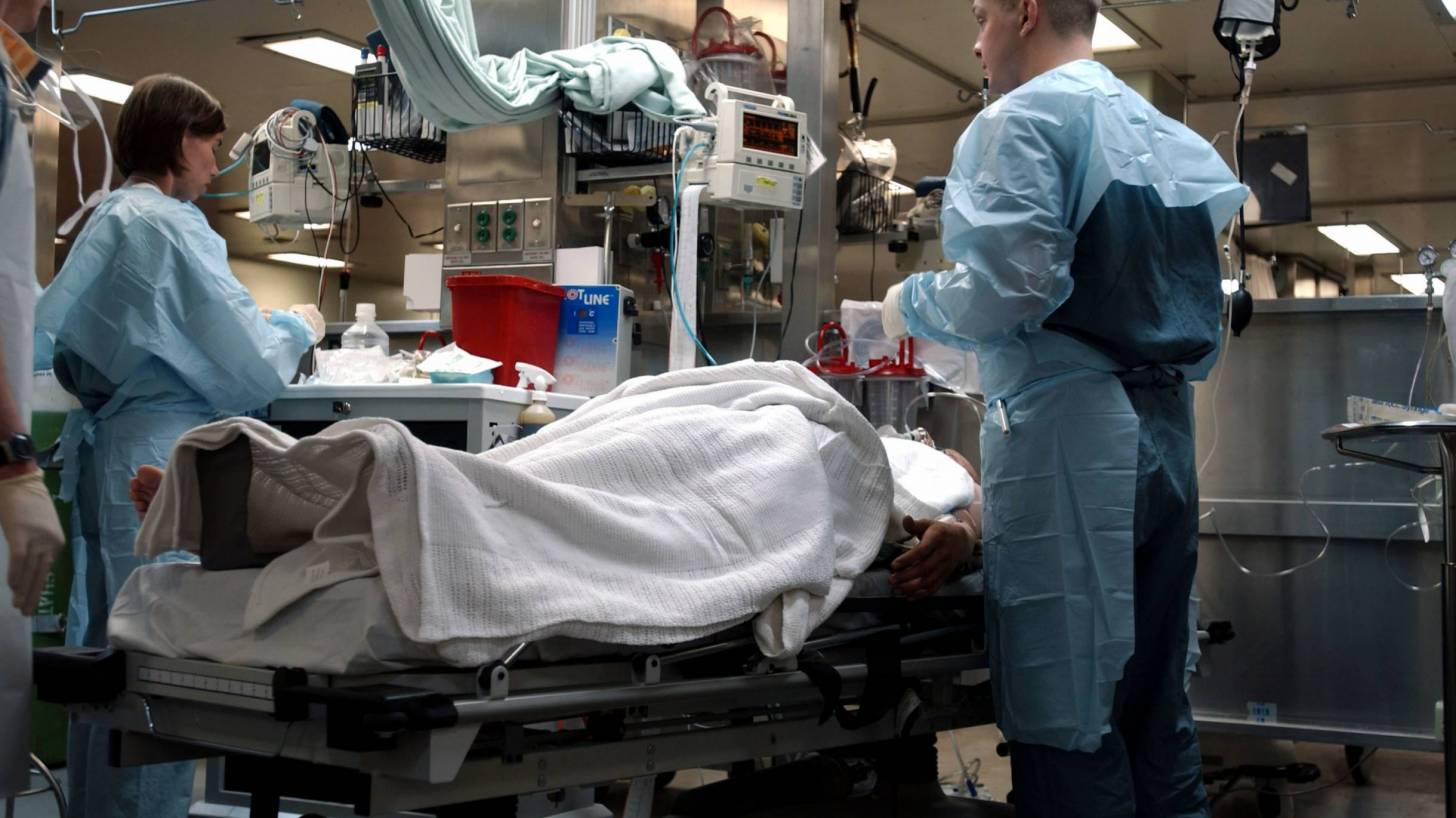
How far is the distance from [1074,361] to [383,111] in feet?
9.60

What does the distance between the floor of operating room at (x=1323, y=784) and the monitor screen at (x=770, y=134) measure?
5.99 feet

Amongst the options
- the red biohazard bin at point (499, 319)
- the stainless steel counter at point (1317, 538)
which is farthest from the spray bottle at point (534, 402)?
the stainless steel counter at point (1317, 538)

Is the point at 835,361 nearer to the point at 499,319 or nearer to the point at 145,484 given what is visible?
the point at 499,319

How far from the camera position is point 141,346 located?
3166 mm

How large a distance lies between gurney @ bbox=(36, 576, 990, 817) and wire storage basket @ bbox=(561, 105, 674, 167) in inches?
94.0

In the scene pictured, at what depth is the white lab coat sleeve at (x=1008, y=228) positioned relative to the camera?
2.39 m

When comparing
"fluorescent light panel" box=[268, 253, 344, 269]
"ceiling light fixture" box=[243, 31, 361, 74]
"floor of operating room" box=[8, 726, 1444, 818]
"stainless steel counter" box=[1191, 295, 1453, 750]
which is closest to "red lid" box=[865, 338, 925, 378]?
"stainless steel counter" box=[1191, 295, 1453, 750]

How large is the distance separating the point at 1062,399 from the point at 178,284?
6.44ft

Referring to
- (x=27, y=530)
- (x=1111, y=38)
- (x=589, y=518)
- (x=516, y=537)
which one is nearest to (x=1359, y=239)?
(x=1111, y=38)

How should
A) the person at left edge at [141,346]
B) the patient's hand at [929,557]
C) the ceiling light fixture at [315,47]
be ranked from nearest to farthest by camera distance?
1. the patient's hand at [929,557]
2. the person at left edge at [141,346]
3. the ceiling light fixture at [315,47]

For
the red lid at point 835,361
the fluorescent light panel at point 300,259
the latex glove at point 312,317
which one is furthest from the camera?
the fluorescent light panel at point 300,259

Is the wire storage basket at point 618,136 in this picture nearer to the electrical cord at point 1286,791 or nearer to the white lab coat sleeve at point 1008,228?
the white lab coat sleeve at point 1008,228

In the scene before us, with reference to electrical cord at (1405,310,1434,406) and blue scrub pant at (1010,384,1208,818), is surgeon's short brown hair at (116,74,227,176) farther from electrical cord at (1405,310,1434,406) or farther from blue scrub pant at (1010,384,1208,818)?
electrical cord at (1405,310,1434,406)

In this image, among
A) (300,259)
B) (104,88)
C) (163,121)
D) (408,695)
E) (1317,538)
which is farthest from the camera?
(300,259)
